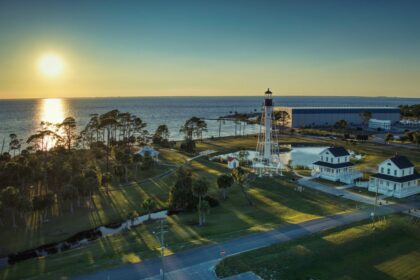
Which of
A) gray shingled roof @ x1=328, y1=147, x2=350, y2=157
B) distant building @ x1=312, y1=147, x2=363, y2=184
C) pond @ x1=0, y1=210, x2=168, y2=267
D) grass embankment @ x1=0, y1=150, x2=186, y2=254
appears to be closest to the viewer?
pond @ x1=0, y1=210, x2=168, y2=267

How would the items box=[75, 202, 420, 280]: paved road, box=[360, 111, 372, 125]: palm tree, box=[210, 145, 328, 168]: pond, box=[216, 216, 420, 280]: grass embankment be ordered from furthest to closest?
box=[360, 111, 372, 125]: palm tree → box=[210, 145, 328, 168]: pond → box=[216, 216, 420, 280]: grass embankment → box=[75, 202, 420, 280]: paved road

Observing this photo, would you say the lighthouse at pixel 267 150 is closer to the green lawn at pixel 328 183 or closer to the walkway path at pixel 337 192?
the walkway path at pixel 337 192

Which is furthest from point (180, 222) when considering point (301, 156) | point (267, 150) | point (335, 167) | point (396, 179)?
point (301, 156)

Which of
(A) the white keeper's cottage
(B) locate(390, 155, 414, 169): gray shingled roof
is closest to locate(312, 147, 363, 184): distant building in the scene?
(A) the white keeper's cottage

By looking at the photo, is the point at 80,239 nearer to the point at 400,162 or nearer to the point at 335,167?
the point at 335,167

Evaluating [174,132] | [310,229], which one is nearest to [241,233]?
[310,229]

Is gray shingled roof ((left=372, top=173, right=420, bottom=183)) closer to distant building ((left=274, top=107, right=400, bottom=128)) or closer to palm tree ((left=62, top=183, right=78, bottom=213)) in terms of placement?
palm tree ((left=62, top=183, right=78, bottom=213))

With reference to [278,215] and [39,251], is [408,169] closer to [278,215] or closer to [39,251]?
[278,215]

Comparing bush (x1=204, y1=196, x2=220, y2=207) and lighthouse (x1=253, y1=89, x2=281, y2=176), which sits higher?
lighthouse (x1=253, y1=89, x2=281, y2=176)
